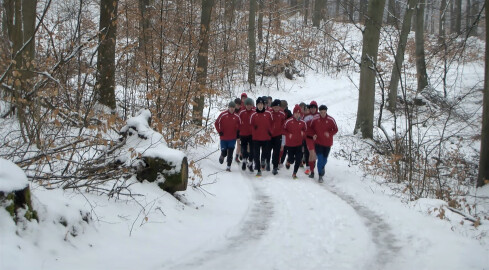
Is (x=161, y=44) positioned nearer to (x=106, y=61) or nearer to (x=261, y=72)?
(x=106, y=61)

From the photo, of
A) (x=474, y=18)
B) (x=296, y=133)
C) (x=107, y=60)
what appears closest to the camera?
(x=474, y=18)

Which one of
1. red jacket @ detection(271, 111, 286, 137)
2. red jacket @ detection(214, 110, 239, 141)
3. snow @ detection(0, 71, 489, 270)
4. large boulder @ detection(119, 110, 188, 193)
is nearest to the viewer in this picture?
snow @ detection(0, 71, 489, 270)

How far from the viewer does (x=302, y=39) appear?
2927 cm

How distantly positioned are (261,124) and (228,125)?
89 cm

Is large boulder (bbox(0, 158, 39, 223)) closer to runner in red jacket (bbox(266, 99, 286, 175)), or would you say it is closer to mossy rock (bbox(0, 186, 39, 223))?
mossy rock (bbox(0, 186, 39, 223))

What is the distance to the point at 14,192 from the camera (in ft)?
12.5

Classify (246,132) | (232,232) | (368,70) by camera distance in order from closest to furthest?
(232,232) < (246,132) < (368,70)

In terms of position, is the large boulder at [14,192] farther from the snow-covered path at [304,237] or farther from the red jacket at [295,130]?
the red jacket at [295,130]

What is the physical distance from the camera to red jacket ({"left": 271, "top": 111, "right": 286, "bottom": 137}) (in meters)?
10.9

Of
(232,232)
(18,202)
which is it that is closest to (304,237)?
(232,232)

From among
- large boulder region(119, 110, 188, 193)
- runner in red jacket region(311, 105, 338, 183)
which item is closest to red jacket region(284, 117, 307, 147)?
runner in red jacket region(311, 105, 338, 183)

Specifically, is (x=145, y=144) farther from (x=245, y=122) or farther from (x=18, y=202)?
(x=245, y=122)

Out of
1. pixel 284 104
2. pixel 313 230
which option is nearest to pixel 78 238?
pixel 313 230

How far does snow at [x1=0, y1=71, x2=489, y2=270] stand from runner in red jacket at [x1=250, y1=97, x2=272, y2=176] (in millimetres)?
2401
